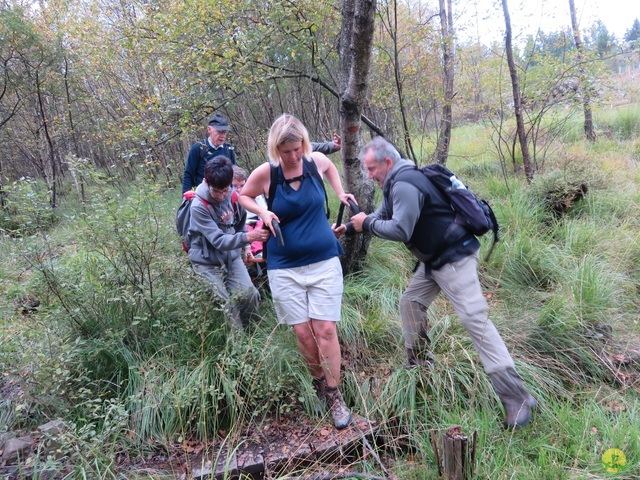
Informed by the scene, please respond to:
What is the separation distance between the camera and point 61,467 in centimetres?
211

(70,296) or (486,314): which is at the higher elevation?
(70,296)

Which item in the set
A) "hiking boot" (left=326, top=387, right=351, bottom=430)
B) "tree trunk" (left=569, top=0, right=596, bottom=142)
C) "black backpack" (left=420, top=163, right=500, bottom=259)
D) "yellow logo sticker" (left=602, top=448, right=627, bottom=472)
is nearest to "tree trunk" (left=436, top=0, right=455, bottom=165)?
"tree trunk" (left=569, top=0, right=596, bottom=142)

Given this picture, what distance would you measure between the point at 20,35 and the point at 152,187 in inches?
338

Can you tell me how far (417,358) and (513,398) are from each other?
70cm

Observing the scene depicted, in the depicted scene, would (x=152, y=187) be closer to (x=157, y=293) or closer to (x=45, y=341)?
(x=157, y=293)

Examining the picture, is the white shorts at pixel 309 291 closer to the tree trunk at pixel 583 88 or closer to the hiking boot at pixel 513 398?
the hiking boot at pixel 513 398

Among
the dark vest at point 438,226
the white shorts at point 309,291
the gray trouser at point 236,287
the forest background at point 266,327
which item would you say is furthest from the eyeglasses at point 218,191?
the dark vest at point 438,226

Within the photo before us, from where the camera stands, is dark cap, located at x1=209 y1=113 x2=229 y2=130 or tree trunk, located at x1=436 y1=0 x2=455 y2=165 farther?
tree trunk, located at x1=436 y1=0 x2=455 y2=165

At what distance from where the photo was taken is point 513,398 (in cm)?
247

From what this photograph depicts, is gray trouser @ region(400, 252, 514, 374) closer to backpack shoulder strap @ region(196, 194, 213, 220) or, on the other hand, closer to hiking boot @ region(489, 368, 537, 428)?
hiking boot @ region(489, 368, 537, 428)

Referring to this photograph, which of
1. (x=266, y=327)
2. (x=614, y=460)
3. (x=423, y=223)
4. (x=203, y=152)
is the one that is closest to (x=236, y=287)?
(x=266, y=327)

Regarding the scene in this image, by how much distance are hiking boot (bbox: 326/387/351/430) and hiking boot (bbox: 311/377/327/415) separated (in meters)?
0.04

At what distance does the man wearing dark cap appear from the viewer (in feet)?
14.5

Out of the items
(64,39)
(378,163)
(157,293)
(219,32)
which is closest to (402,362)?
(378,163)
